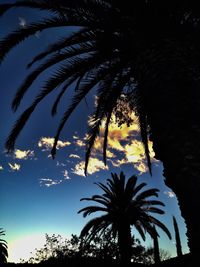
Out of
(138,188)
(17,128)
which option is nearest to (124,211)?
(138,188)

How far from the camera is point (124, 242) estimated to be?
22.3 m

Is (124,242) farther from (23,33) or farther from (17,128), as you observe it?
(23,33)

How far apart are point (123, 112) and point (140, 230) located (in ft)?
54.2

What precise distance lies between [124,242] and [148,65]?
19.2 meters

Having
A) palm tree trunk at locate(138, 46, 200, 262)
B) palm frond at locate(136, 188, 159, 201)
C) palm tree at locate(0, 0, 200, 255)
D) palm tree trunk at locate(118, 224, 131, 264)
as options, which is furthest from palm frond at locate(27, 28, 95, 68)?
palm frond at locate(136, 188, 159, 201)

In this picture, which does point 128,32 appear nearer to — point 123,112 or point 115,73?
point 115,73

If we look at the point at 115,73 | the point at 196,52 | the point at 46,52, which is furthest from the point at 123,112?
the point at 196,52

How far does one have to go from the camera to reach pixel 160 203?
955 inches

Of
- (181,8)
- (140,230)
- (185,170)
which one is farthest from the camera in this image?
(140,230)

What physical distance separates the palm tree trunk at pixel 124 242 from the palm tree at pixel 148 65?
1416 cm

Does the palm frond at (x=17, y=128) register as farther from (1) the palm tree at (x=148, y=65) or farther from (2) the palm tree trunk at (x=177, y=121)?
(2) the palm tree trunk at (x=177, y=121)

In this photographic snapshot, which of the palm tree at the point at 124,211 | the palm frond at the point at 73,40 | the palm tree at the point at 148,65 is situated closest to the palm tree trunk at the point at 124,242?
the palm tree at the point at 124,211

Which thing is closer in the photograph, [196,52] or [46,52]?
[196,52]

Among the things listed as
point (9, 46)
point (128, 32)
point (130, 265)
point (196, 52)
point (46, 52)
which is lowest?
point (130, 265)
